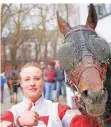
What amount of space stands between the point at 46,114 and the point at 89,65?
0.47m

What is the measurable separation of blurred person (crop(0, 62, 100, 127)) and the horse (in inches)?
4.2

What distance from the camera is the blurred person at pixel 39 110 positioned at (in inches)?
86.4

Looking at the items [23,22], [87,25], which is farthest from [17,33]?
[87,25]

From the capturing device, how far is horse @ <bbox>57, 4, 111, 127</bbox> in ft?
6.77

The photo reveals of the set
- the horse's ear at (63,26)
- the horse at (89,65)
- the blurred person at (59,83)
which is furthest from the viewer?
the blurred person at (59,83)

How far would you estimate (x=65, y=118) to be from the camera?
2250mm

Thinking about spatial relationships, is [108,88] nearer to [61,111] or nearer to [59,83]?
[61,111]

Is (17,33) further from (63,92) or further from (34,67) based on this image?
(34,67)

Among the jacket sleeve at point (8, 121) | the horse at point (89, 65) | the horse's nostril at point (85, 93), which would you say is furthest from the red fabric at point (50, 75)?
the horse's nostril at point (85, 93)

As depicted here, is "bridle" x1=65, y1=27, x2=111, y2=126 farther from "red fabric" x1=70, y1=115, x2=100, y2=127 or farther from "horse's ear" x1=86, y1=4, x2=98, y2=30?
"horse's ear" x1=86, y1=4, x2=98, y2=30

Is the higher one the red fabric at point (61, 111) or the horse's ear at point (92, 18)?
the horse's ear at point (92, 18)

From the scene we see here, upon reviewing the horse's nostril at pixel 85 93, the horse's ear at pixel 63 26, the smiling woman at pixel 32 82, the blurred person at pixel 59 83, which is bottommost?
the blurred person at pixel 59 83

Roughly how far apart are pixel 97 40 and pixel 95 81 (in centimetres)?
46

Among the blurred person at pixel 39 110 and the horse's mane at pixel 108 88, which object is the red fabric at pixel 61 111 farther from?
the horse's mane at pixel 108 88
